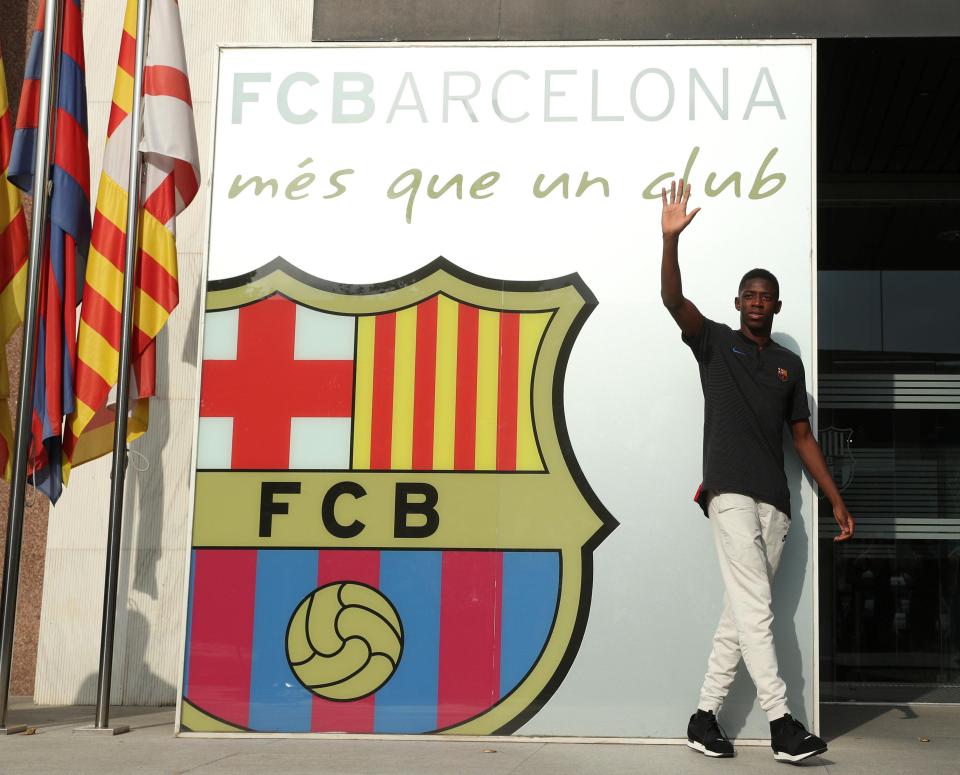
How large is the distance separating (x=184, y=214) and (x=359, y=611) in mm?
3106

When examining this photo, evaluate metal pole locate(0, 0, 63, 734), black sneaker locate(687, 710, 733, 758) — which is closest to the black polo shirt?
black sneaker locate(687, 710, 733, 758)

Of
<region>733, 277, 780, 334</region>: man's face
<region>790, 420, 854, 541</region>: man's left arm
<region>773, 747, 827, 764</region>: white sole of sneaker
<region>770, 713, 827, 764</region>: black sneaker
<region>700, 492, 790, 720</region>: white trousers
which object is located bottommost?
<region>773, 747, 827, 764</region>: white sole of sneaker

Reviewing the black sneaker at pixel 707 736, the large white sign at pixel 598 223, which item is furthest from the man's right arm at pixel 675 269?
the black sneaker at pixel 707 736

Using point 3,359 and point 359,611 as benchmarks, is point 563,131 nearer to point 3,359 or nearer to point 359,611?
point 359,611

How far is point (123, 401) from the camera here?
5.41 meters

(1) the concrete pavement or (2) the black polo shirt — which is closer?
(1) the concrete pavement

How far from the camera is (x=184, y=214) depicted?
712cm

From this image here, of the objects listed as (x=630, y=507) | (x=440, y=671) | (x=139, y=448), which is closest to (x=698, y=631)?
(x=630, y=507)

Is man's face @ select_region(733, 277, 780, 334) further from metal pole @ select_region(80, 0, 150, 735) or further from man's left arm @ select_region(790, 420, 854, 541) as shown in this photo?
metal pole @ select_region(80, 0, 150, 735)

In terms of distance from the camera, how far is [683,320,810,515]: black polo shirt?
485 cm

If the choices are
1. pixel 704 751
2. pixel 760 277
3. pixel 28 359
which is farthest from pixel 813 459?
pixel 28 359

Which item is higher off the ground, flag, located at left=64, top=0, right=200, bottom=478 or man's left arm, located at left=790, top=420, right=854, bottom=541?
flag, located at left=64, top=0, right=200, bottom=478

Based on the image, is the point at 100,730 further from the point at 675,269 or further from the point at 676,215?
the point at 676,215

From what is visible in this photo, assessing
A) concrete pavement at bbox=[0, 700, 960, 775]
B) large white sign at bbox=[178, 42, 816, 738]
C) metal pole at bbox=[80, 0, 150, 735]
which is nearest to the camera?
concrete pavement at bbox=[0, 700, 960, 775]
